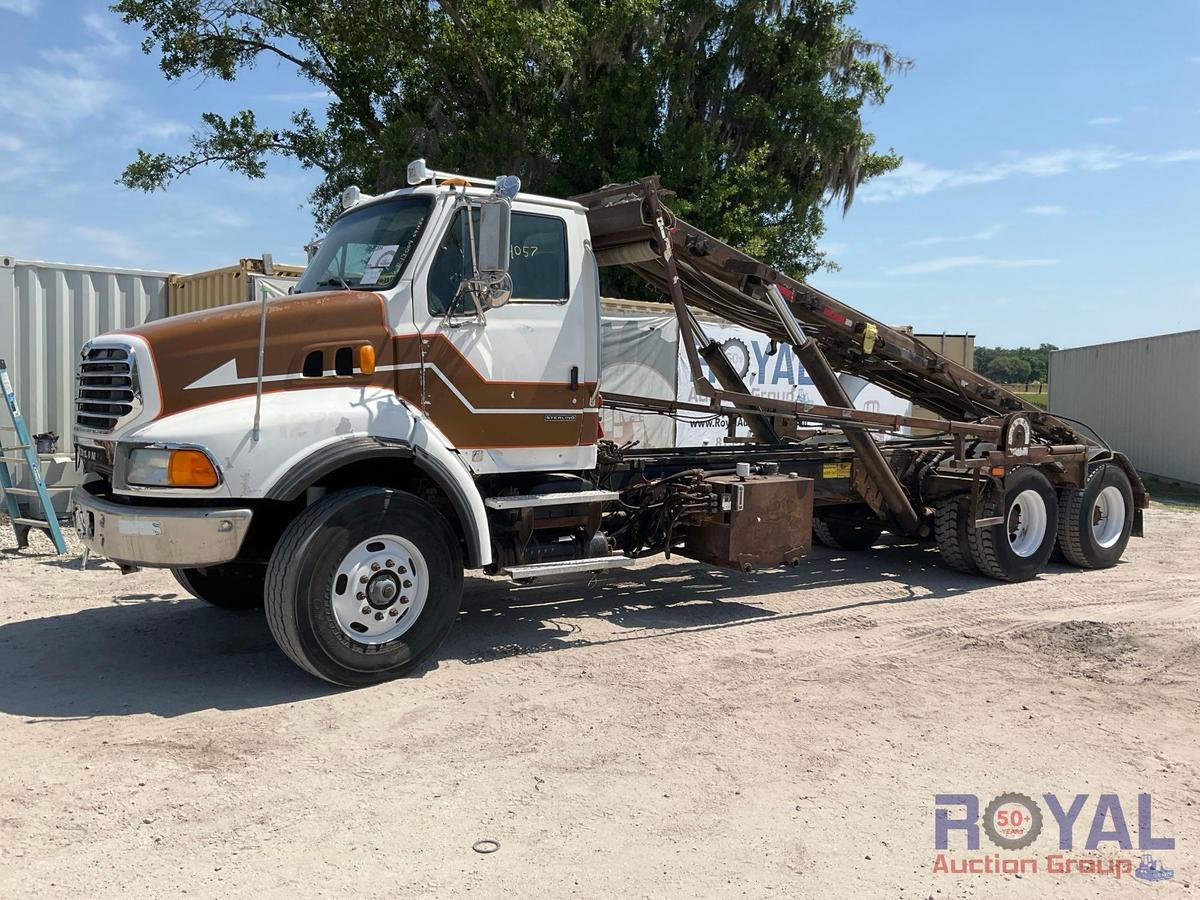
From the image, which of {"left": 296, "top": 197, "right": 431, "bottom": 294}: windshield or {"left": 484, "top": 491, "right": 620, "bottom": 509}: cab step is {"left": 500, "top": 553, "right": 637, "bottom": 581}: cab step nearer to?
{"left": 484, "top": 491, "right": 620, "bottom": 509}: cab step

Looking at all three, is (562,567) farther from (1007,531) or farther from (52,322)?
(52,322)

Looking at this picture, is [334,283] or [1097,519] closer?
[334,283]

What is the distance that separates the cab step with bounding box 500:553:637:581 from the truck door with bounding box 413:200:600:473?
64cm

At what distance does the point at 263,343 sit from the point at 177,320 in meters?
0.66

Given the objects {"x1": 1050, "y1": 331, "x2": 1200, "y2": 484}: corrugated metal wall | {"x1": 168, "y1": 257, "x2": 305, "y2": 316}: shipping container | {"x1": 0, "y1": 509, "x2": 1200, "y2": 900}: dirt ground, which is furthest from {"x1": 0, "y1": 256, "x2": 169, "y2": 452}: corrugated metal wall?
{"x1": 1050, "y1": 331, "x2": 1200, "y2": 484}: corrugated metal wall

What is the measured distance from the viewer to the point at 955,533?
927 centimetres

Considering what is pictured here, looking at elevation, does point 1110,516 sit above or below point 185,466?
below

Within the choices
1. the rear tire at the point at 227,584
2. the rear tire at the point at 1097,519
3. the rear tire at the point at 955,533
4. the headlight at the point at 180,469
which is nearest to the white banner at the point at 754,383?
the rear tire at the point at 1097,519

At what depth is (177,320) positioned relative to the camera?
5.51 m

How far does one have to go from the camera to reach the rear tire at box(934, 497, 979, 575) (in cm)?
917

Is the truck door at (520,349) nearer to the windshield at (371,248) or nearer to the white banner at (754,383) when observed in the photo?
the windshield at (371,248)

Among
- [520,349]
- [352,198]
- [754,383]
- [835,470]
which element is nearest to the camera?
[520,349]

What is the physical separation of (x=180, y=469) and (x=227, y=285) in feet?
21.1

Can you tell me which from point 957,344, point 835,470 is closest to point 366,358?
point 835,470
